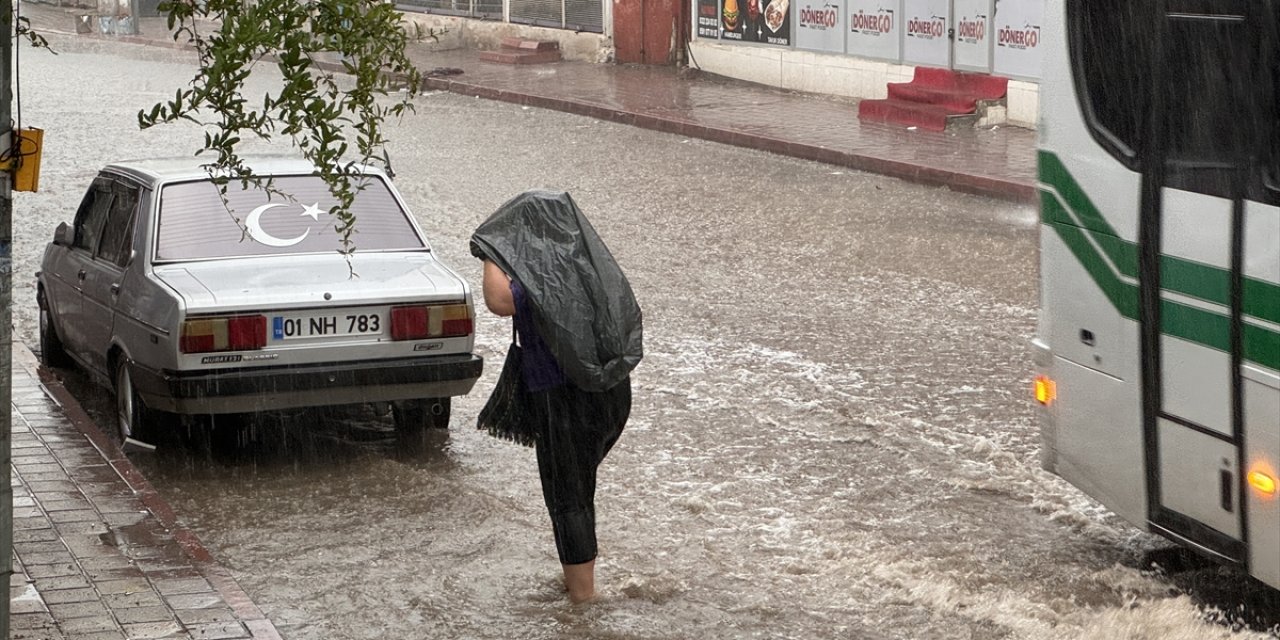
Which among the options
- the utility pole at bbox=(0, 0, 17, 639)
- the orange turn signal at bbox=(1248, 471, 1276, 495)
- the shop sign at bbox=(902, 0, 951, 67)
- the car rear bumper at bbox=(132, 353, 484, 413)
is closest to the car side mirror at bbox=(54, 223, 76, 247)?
the car rear bumper at bbox=(132, 353, 484, 413)

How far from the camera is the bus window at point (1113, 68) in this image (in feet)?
19.1

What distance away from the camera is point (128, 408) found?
8125mm

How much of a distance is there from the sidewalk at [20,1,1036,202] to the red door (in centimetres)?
27

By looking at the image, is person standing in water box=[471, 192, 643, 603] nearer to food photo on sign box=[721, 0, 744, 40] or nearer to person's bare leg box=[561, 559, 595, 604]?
person's bare leg box=[561, 559, 595, 604]

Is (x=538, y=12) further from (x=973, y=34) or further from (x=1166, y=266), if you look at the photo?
(x=1166, y=266)

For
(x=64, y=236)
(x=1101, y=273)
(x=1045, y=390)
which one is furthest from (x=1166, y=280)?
(x=64, y=236)

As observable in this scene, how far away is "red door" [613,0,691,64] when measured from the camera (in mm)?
27531

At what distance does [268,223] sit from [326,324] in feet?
3.25

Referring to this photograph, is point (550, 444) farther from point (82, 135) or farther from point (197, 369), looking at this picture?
point (82, 135)

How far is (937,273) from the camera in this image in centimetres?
1234

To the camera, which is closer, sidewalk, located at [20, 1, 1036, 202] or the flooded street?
the flooded street

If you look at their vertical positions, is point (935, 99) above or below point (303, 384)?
above

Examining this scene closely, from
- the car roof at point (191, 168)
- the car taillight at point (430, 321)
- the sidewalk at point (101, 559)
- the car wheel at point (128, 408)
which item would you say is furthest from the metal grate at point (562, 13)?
the sidewalk at point (101, 559)

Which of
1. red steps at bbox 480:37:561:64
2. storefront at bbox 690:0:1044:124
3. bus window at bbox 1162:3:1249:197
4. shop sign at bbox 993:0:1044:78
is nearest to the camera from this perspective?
bus window at bbox 1162:3:1249:197
